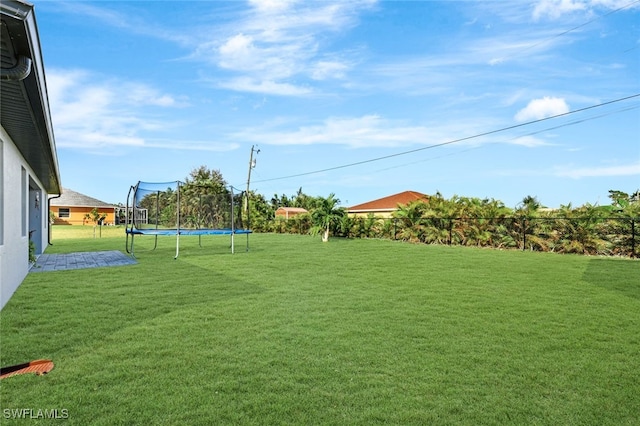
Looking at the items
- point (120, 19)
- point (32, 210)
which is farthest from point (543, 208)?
point (32, 210)

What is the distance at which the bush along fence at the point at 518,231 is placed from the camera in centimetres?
1160

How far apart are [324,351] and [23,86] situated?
11.8 feet

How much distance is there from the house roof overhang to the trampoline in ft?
13.3

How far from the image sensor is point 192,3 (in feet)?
33.8

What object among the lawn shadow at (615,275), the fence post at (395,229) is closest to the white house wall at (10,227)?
the lawn shadow at (615,275)

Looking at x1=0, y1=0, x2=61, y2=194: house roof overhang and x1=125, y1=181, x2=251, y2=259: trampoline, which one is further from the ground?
x1=0, y1=0, x2=61, y2=194: house roof overhang

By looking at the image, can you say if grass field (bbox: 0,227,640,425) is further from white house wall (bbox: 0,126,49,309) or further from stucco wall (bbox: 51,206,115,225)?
stucco wall (bbox: 51,206,115,225)

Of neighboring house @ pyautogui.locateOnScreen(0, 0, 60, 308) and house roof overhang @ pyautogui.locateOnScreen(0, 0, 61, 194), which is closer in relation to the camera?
house roof overhang @ pyautogui.locateOnScreen(0, 0, 61, 194)

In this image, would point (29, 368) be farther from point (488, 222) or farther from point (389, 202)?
point (389, 202)

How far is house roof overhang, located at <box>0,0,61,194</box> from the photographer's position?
239 cm

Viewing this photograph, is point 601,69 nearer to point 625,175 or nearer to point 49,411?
point 625,175

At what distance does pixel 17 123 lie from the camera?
16.6ft

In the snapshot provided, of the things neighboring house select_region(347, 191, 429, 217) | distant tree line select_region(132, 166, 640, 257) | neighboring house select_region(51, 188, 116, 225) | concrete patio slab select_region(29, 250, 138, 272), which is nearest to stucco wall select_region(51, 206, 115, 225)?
neighboring house select_region(51, 188, 116, 225)

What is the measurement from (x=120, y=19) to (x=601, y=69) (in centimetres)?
1609
